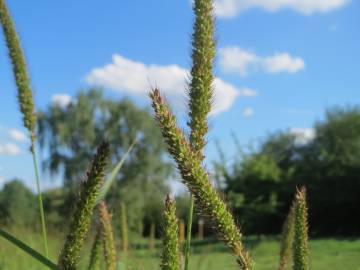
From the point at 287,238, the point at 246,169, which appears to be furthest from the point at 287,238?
the point at 246,169

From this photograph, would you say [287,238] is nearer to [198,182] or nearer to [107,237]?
[107,237]

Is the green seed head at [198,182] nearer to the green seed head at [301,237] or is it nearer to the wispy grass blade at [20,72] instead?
the green seed head at [301,237]

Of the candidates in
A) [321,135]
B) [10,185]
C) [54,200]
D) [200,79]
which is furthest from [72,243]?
[10,185]

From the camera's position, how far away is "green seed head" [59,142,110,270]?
1172 millimetres

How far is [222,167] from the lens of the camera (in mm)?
32188

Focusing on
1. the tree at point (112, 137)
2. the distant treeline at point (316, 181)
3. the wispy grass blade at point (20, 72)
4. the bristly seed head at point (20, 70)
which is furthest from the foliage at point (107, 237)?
the tree at point (112, 137)

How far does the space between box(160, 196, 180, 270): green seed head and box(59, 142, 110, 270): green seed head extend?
183mm

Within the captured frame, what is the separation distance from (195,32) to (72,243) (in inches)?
29.0

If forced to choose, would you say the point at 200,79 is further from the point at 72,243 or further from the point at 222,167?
the point at 222,167

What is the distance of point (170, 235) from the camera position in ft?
4.20

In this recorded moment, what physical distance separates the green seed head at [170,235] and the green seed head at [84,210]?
18 centimetres

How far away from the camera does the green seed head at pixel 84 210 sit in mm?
1172

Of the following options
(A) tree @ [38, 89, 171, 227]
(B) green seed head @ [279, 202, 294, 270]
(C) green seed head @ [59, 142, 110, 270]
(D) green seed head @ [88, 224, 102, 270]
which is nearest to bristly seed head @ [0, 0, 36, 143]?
(D) green seed head @ [88, 224, 102, 270]

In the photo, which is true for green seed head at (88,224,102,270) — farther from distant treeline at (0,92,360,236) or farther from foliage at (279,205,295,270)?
distant treeline at (0,92,360,236)
